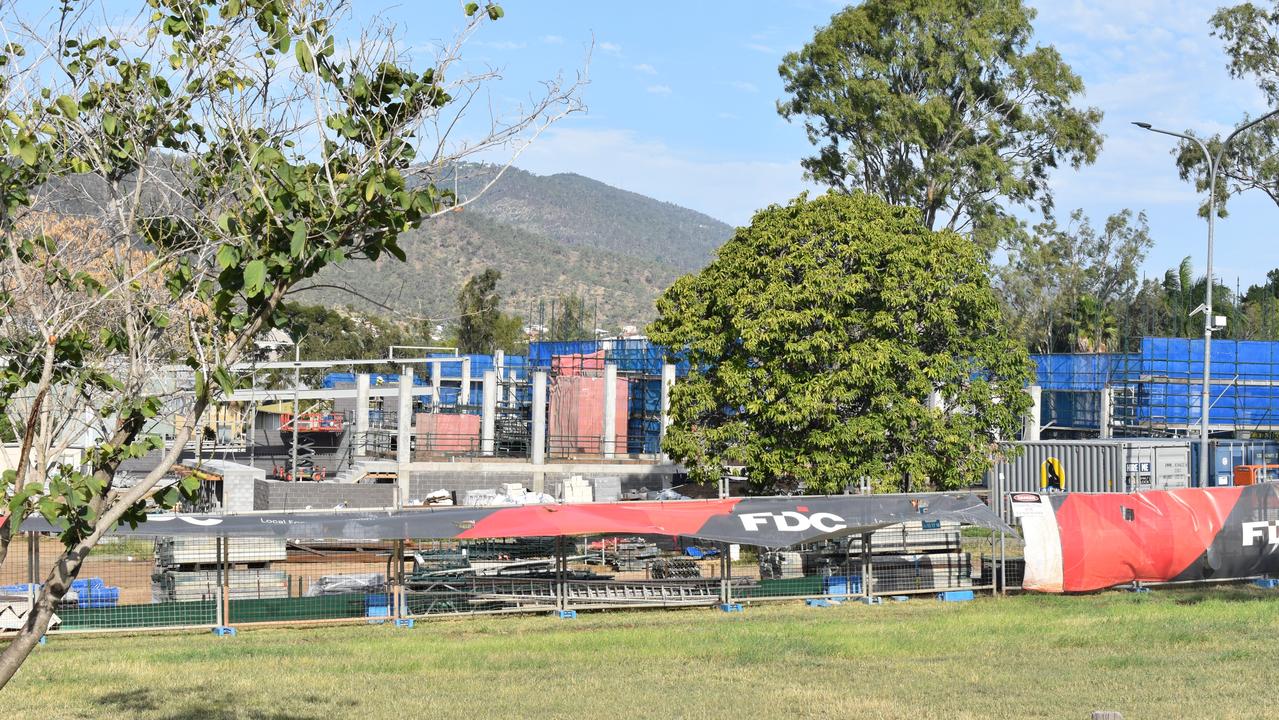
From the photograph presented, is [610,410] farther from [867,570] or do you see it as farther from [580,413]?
[867,570]

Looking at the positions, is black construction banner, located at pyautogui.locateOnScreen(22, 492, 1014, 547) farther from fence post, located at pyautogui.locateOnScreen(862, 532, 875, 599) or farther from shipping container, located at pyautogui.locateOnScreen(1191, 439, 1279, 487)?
shipping container, located at pyautogui.locateOnScreen(1191, 439, 1279, 487)

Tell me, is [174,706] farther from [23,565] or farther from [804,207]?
[804,207]

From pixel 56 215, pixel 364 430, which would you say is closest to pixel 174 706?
pixel 56 215

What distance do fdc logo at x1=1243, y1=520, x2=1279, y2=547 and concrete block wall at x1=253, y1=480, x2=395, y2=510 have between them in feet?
71.6

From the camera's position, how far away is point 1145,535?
24.9m

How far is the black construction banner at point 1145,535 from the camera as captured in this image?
24453mm

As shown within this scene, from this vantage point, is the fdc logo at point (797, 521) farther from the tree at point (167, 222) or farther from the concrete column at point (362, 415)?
the concrete column at point (362, 415)

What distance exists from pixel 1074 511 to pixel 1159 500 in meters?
1.92

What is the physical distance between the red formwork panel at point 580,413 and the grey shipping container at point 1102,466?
51.1 ft

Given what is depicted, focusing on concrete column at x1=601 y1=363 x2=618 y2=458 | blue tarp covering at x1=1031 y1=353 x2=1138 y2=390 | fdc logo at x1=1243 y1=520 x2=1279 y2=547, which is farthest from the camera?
blue tarp covering at x1=1031 y1=353 x2=1138 y2=390

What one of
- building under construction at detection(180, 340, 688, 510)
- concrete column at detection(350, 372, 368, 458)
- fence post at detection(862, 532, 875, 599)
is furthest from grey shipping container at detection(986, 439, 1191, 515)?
concrete column at detection(350, 372, 368, 458)

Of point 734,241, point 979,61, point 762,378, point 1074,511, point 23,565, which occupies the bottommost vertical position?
point 23,565

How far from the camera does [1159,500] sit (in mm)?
24969

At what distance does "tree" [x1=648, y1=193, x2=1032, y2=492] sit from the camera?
32.8m
